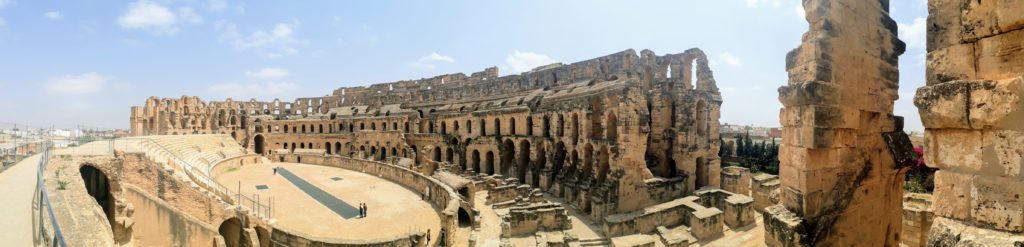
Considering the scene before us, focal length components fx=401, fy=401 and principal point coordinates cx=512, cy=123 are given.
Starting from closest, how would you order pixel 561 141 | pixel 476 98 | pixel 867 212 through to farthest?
pixel 867 212
pixel 561 141
pixel 476 98

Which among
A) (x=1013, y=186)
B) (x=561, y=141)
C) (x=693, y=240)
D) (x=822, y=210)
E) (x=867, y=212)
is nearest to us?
(x=1013, y=186)

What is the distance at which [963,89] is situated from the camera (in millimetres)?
2965

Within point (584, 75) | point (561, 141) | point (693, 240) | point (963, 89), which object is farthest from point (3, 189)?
point (584, 75)

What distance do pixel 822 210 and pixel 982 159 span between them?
10.7 feet

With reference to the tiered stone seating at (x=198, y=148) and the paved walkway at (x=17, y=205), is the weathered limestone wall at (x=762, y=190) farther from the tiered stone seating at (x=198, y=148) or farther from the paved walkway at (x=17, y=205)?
the tiered stone seating at (x=198, y=148)

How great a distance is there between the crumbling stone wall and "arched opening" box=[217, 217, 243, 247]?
518 inches

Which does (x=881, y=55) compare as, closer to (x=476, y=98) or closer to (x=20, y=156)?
(x=20, y=156)

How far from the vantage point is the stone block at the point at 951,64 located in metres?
3.01

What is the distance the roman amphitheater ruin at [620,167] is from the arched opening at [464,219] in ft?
0.31

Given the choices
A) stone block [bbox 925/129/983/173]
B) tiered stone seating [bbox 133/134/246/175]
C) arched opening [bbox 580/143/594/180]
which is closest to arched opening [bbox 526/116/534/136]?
arched opening [bbox 580/143/594/180]

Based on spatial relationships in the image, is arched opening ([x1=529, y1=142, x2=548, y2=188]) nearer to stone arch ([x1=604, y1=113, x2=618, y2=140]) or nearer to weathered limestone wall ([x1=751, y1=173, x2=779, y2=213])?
stone arch ([x1=604, y1=113, x2=618, y2=140])

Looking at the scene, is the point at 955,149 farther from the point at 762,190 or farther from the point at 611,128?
the point at 611,128

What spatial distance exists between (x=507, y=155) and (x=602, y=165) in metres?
9.58

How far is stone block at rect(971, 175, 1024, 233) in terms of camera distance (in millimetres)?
2771
